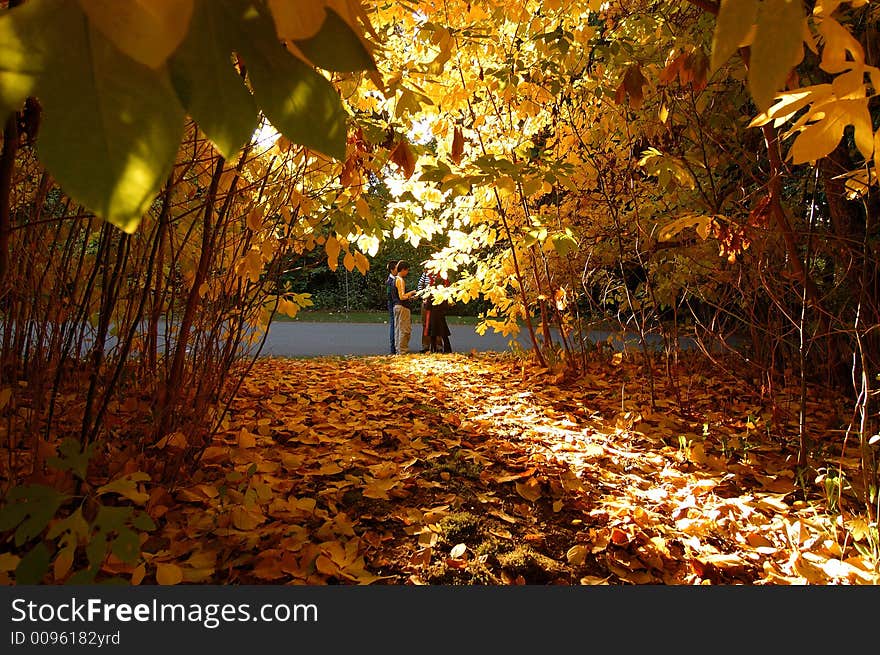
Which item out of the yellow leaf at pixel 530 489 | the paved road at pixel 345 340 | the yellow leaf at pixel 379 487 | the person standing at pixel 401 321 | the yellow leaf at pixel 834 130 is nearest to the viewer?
the yellow leaf at pixel 834 130

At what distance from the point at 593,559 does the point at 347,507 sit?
0.85 metres

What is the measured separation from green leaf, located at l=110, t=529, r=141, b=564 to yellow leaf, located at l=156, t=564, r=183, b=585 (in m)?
0.33

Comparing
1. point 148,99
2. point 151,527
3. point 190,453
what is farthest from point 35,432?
point 148,99

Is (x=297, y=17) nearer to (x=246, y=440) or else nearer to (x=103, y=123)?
(x=103, y=123)

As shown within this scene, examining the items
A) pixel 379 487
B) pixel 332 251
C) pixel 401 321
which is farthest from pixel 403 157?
pixel 401 321

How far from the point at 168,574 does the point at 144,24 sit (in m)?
1.36

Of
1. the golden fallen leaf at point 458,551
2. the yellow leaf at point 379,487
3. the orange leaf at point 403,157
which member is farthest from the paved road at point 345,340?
the golden fallen leaf at point 458,551

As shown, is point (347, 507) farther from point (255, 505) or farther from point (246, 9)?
point (246, 9)

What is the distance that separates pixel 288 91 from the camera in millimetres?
439

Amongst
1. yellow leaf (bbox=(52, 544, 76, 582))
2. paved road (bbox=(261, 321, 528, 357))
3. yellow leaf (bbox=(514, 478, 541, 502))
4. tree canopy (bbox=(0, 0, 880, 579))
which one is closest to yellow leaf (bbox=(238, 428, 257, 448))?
tree canopy (bbox=(0, 0, 880, 579))

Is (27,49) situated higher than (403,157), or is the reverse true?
(403,157)

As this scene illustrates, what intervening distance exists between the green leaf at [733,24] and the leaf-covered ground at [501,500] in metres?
1.41

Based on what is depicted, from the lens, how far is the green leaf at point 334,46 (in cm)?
43

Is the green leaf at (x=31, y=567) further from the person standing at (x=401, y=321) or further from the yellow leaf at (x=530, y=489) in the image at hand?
the person standing at (x=401, y=321)
